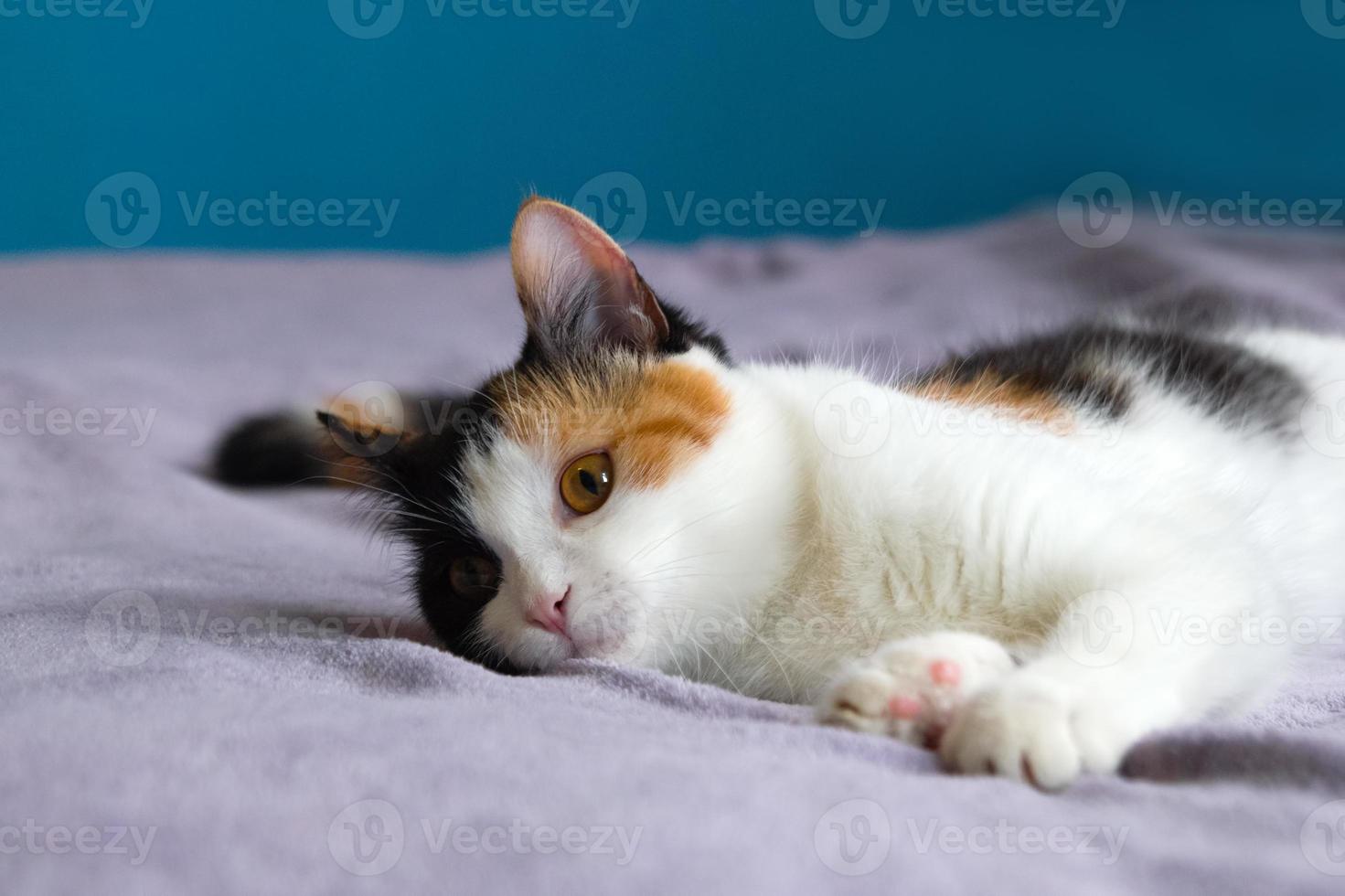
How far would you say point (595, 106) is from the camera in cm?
362

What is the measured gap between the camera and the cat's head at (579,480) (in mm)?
1159

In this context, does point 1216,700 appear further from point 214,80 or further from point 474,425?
point 214,80

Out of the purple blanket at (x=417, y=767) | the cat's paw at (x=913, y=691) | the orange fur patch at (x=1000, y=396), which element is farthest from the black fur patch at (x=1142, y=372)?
the cat's paw at (x=913, y=691)

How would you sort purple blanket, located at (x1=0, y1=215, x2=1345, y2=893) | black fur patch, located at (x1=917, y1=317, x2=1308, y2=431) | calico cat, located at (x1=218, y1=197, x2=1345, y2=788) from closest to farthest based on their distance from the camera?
purple blanket, located at (x1=0, y1=215, x2=1345, y2=893) → calico cat, located at (x1=218, y1=197, x2=1345, y2=788) → black fur patch, located at (x1=917, y1=317, x2=1308, y2=431)

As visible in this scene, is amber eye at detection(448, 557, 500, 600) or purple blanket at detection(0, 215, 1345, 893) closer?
purple blanket at detection(0, 215, 1345, 893)

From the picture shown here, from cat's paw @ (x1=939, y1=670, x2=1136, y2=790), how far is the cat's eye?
1.39 ft

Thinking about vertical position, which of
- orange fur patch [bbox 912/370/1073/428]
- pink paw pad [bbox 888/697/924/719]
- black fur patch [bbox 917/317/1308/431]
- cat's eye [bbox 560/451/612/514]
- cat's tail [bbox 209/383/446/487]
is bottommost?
cat's tail [bbox 209/383/446/487]

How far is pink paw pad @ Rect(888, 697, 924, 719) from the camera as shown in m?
0.96

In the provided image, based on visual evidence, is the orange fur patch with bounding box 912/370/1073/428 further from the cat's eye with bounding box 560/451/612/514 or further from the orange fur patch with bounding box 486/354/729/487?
the cat's eye with bounding box 560/451/612/514

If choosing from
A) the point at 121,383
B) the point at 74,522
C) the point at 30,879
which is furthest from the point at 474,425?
the point at 121,383

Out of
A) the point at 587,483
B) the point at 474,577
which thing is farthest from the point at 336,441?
the point at 587,483

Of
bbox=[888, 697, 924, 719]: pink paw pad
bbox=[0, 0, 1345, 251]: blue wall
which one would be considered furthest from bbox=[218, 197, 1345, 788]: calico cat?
bbox=[0, 0, 1345, 251]: blue wall

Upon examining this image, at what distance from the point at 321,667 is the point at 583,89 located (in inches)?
108

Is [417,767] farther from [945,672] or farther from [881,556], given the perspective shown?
[881,556]
